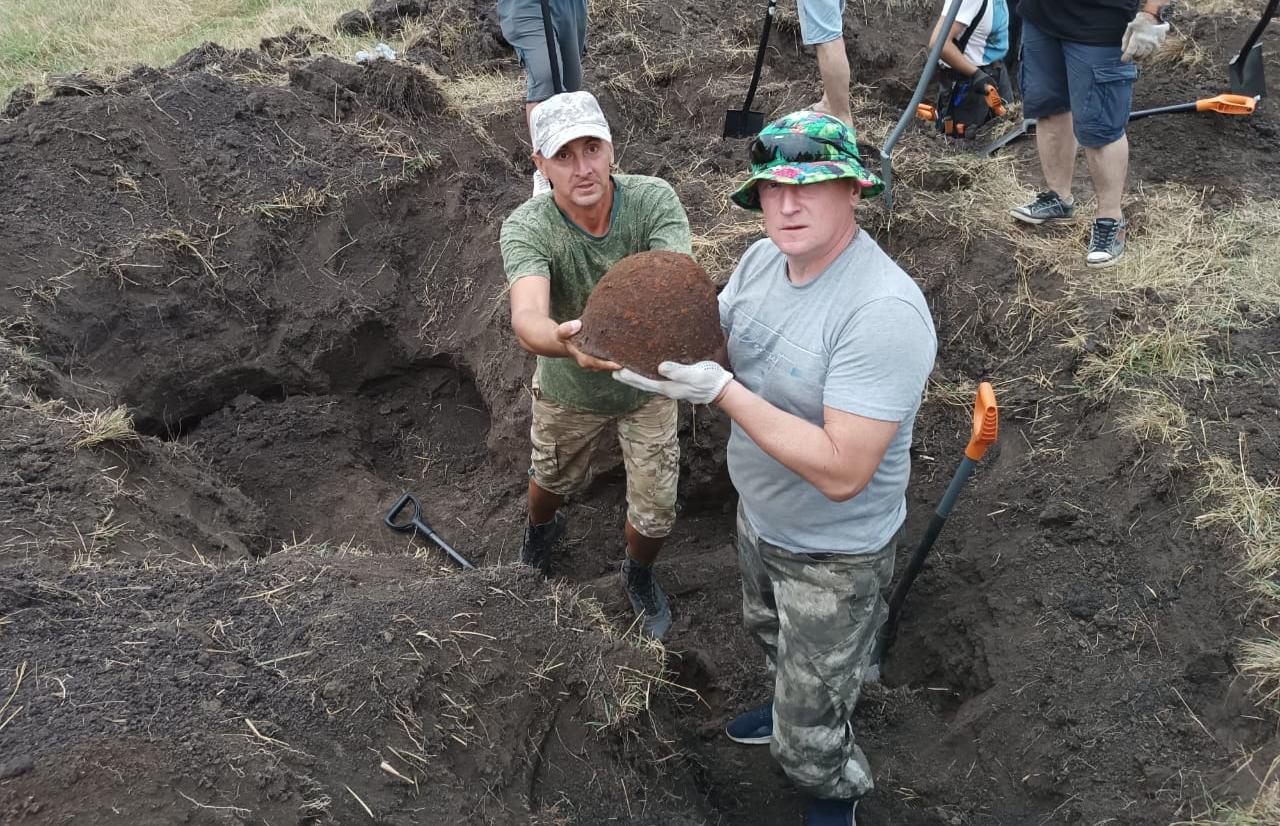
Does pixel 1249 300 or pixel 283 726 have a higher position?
pixel 283 726

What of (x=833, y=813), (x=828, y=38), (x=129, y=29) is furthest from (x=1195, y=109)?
(x=129, y=29)

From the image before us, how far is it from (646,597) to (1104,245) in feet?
9.07

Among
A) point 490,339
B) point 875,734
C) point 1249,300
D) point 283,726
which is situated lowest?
point 875,734

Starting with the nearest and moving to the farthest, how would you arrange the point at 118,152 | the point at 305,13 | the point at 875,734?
the point at 875,734
the point at 118,152
the point at 305,13

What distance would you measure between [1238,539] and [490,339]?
3.29 meters

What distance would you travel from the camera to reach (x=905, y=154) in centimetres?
544

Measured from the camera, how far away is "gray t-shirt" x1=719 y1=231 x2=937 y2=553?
6.32ft

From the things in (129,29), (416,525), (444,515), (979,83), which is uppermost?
(129,29)

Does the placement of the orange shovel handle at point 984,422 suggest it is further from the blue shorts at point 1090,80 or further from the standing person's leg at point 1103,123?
the blue shorts at point 1090,80

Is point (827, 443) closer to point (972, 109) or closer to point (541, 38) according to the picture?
point (541, 38)

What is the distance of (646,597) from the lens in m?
3.62

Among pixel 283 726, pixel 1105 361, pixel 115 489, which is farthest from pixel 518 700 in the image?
pixel 1105 361

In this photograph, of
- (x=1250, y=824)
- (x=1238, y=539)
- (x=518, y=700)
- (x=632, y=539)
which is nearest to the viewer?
(x=1250, y=824)

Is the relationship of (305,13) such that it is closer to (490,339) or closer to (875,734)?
(490,339)
